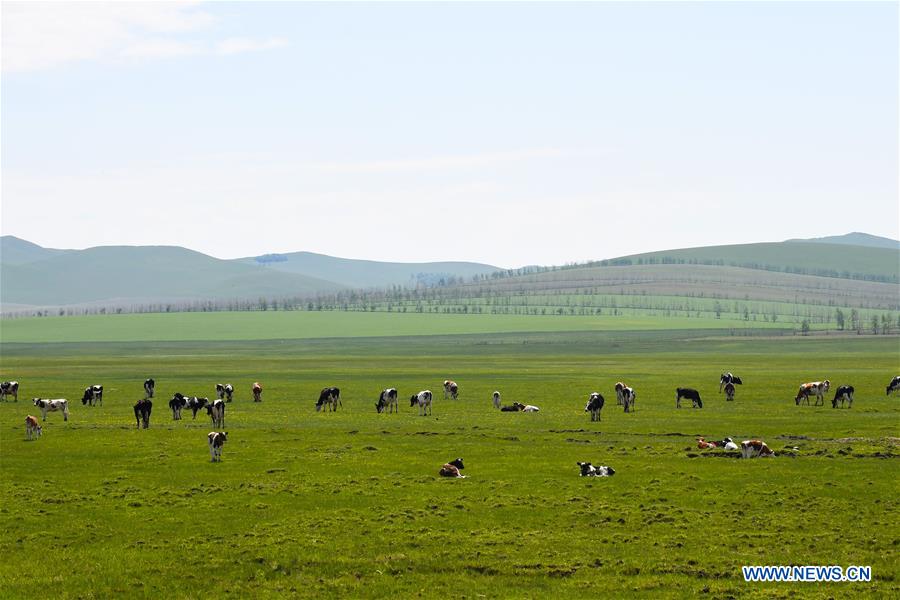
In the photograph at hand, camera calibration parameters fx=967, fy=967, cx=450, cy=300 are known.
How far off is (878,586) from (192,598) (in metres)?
12.3

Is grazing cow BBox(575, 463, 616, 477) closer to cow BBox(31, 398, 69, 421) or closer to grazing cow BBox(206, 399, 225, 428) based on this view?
grazing cow BBox(206, 399, 225, 428)

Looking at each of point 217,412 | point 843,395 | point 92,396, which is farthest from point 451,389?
point 843,395

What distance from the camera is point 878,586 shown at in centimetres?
1734

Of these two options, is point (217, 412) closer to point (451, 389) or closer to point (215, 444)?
point (215, 444)

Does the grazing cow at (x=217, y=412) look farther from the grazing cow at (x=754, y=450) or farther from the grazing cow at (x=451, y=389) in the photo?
the grazing cow at (x=754, y=450)

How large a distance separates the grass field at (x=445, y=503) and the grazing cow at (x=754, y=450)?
61 cm

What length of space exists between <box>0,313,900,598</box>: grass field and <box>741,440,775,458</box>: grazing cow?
61 cm

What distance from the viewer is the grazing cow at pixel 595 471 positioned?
90.9ft

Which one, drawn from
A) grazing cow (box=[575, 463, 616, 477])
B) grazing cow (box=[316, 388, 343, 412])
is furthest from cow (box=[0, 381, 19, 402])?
→ grazing cow (box=[575, 463, 616, 477])

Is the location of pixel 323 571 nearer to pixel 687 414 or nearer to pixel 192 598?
pixel 192 598

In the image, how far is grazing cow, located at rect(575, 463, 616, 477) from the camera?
90.9 ft

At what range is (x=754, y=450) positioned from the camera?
A: 30594 millimetres

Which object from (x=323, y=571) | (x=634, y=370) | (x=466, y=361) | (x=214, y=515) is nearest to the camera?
(x=323, y=571)

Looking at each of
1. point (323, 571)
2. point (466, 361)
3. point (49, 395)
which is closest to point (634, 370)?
point (466, 361)
